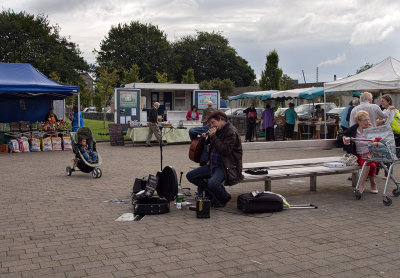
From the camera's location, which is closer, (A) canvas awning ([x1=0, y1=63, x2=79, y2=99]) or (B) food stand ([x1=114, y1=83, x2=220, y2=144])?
(A) canvas awning ([x1=0, y1=63, x2=79, y2=99])

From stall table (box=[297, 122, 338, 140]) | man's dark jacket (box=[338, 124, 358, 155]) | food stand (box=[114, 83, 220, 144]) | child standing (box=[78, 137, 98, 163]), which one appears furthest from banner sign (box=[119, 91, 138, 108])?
man's dark jacket (box=[338, 124, 358, 155])

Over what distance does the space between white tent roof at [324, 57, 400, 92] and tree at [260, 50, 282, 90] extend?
12065 mm

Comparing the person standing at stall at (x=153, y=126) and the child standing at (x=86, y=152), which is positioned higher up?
the person standing at stall at (x=153, y=126)

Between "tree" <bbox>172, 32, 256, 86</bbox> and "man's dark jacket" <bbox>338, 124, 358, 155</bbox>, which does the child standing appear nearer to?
"man's dark jacket" <bbox>338, 124, 358, 155</bbox>

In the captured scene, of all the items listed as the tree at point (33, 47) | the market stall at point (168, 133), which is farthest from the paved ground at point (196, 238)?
the tree at point (33, 47)

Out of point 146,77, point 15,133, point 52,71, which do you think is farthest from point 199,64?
point 15,133

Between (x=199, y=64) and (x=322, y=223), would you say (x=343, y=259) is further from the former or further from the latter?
(x=199, y=64)

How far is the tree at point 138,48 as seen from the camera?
5781cm

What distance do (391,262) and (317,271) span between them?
84cm

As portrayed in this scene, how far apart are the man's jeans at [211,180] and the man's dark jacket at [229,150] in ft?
0.41

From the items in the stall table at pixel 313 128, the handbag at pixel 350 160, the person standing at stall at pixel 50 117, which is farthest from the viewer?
the stall table at pixel 313 128

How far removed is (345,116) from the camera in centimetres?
1304

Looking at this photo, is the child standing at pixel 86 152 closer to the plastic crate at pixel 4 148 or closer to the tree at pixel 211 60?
the plastic crate at pixel 4 148

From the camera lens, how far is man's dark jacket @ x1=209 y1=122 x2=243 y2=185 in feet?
20.5
